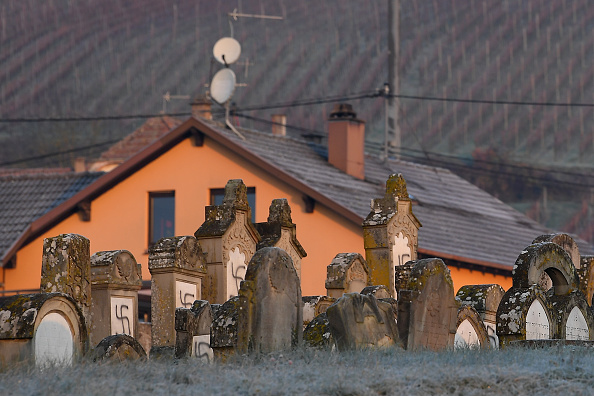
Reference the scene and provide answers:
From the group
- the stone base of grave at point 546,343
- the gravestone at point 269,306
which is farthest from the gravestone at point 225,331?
the stone base of grave at point 546,343

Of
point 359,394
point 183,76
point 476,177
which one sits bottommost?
point 359,394

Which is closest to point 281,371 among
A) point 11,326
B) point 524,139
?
point 11,326

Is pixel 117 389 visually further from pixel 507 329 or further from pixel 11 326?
pixel 507 329

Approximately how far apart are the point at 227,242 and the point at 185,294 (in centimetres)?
118

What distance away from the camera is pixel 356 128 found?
3366 cm

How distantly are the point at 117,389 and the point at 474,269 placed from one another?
21.6 m

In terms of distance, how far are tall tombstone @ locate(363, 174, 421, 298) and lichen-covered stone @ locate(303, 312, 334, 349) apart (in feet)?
24.3

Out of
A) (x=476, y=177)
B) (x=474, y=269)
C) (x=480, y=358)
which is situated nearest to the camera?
(x=480, y=358)

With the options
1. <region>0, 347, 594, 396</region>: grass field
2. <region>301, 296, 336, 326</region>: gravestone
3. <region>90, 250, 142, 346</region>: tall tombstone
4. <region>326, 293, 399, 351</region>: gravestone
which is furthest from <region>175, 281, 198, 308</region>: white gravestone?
<region>0, 347, 594, 396</region>: grass field

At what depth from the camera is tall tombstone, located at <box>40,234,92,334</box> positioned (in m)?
13.5

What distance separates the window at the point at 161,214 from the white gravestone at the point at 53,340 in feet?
66.1

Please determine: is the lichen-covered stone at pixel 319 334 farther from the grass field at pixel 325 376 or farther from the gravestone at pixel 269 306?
the grass field at pixel 325 376

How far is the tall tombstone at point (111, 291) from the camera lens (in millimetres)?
17156

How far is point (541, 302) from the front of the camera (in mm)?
15008
